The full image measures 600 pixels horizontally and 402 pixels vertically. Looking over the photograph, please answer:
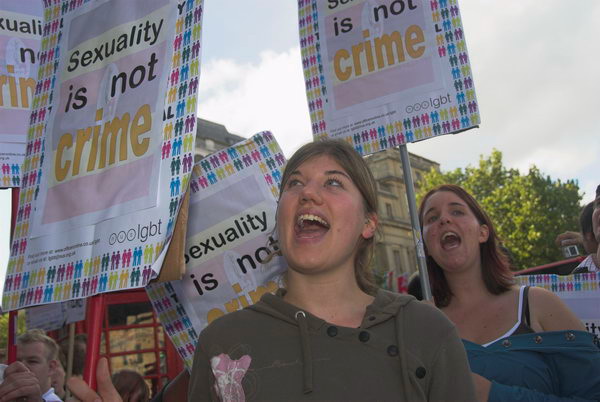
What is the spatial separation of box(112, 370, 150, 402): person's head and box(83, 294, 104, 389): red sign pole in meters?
2.07

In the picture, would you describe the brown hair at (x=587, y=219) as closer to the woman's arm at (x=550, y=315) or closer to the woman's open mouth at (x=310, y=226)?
the woman's arm at (x=550, y=315)

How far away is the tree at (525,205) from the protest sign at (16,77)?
2743 centimetres

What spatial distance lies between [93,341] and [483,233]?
161cm

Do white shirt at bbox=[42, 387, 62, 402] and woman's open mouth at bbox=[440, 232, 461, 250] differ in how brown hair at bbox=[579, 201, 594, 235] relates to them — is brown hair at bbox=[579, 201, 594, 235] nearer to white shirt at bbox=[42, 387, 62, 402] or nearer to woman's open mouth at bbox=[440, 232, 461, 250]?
woman's open mouth at bbox=[440, 232, 461, 250]

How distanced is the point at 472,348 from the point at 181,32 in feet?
5.12

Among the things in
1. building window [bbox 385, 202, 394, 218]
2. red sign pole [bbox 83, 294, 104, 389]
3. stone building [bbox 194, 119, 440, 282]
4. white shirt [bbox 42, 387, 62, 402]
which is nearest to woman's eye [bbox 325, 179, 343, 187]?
red sign pole [bbox 83, 294, 104, 389]

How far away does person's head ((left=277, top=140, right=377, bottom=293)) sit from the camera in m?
1.58

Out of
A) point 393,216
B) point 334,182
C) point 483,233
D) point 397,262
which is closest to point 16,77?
point 334,182

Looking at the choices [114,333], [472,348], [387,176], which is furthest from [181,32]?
[387,176]

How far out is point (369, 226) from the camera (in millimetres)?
1763

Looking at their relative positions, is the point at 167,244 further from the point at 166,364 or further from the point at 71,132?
the point at 166,364

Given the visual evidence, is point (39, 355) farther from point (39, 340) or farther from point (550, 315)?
point (550, 315)

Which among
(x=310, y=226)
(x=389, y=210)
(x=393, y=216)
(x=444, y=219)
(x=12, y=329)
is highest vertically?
(x=389, y=210)

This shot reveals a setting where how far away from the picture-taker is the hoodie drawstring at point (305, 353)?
1.31 m
